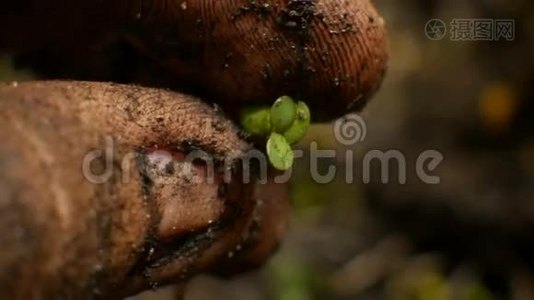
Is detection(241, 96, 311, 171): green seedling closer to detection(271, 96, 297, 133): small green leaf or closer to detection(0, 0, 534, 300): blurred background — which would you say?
detection(271, 96, 297, 133): small green leaf

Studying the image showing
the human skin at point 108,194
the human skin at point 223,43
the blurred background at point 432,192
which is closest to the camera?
the human skin at point 108,194

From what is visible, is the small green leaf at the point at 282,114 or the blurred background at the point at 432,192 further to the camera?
the blurred background at the point at 432,192

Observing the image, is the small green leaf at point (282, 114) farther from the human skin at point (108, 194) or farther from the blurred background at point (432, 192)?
the blurred background at point (432, 192)

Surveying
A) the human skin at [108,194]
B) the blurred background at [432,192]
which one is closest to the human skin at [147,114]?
the human skin at [108,194]

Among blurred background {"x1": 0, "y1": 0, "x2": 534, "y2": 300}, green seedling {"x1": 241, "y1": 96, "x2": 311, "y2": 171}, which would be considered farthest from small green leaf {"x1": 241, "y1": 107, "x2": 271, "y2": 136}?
blurred background {"x1": 0, "y1": 0, "x2": 534, "y2": 300}

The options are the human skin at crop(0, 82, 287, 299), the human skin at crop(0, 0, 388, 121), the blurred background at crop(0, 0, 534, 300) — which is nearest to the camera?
the human skin at crop(0, 82, 287, 299)

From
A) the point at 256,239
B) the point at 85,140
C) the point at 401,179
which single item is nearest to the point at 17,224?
the point at 85,140

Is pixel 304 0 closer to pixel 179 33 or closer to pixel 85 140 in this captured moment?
pixel 179 33
